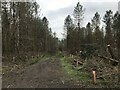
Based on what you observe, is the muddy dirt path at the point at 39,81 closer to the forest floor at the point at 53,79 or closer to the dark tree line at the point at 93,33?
the forest floor at the point at 53,79

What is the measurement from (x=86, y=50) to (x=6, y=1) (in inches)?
575

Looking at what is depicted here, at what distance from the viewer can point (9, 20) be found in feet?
146

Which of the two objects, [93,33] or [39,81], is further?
[93,33]

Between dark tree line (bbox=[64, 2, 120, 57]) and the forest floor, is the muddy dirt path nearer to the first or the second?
the forest floor

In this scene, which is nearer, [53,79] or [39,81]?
[39,81]

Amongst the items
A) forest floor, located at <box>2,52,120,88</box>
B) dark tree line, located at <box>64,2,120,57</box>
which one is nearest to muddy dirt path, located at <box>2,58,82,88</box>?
forest floor, located at <box>2,52,120,88</box>

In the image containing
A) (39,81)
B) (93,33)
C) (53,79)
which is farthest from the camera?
(93,33)

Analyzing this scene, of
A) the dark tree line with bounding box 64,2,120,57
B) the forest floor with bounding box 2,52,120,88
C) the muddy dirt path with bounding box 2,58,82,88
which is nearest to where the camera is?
the forest floor with bounding box 2,52,120,88

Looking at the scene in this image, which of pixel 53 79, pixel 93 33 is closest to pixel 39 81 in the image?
pixel 53 79

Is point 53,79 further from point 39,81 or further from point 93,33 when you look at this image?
point 93,33

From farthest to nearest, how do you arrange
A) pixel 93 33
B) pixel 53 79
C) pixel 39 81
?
1. pixel 93 33
2. pixel 53 79
3. pixel 39 81

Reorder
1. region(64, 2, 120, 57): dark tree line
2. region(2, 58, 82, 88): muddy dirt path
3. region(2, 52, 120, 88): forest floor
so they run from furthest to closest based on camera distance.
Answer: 1. region(64, 2, 120, 57): dark tree line
2. region(2, 58, 82, 88): muddy dirt path
3. region(2, 52, 120, 88): forest floor

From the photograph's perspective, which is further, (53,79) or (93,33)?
(93,33)

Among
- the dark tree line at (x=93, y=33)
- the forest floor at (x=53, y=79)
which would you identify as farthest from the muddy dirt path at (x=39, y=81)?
the dark tree line at (x=93, y=33)
